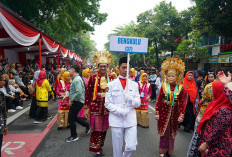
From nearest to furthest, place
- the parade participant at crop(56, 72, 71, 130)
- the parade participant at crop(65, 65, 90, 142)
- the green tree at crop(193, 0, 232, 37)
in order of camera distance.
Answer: the parade participant at crop(65, 65, 90, 142) < the parade participant at crop(56, 72, 71, 130) < the green tree at crop(193, 0, 232, 37)

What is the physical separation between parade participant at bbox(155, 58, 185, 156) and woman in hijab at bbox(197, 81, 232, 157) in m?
1.46

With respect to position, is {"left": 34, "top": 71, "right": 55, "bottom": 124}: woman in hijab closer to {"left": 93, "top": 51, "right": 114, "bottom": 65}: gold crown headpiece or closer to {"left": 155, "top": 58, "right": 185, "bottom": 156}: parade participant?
{"left": 93, "top": 51, "right": 114, "bottom": 65}: gold crown headpiece

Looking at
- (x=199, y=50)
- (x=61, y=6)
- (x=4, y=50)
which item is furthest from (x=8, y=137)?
(x=199, y=50)

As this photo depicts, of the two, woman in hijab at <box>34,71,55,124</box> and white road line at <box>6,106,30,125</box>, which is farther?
white road line at <box>6,106,30,125</box>

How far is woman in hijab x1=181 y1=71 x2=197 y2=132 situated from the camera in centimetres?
538

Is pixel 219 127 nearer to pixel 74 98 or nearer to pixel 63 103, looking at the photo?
pixel 74 98

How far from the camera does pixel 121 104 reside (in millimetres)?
2887

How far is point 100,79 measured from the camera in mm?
3926

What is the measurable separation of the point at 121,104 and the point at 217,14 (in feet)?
38.1

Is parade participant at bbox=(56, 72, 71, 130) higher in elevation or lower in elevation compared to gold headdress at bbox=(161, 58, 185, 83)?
lower

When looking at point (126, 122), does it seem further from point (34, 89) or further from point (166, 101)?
point (34, 89)

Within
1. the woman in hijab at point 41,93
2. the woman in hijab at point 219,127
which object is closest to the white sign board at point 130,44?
the woman in hijab at point 219,127

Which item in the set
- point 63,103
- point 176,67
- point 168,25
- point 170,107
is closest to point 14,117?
→ point 63,103

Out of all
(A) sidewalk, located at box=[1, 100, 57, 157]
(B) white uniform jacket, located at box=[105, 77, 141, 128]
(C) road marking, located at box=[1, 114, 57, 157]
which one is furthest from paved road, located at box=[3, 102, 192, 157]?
(B) white uniform jacket, located at box=[105, 77, 141, 128]
